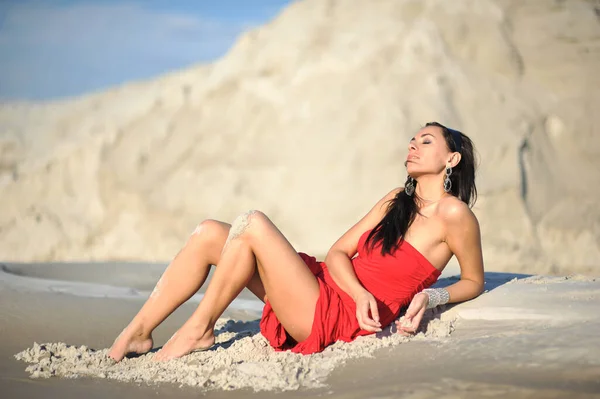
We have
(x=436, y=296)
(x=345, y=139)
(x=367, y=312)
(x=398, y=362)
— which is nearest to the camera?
(x=398, y=362)

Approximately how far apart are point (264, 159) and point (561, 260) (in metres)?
4.13

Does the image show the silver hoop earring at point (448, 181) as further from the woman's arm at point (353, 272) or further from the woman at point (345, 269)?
the woman's arm at point (353, 272)

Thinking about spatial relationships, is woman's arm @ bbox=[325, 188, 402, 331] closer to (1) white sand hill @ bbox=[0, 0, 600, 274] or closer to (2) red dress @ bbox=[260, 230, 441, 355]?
(2) red dress @ bbox=[260, 230, 441, 355]

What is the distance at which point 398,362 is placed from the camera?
9.89 feet

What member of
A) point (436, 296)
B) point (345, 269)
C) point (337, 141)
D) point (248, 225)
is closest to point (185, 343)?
point (248, 225)

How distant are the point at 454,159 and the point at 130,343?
192 cm

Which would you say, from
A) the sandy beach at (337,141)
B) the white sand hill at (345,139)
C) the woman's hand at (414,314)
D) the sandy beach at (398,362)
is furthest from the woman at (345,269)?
the white sand hill at (345,139)

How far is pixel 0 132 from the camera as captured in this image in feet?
49.9

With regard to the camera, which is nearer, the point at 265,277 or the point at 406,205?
the point at 265,277

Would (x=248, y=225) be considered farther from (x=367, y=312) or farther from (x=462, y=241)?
(x=462, y=241)

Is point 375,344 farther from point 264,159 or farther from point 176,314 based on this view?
point 264,159

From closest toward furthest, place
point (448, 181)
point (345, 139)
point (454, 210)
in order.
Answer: point (454, 210), point (448, 181), point (345, 139)

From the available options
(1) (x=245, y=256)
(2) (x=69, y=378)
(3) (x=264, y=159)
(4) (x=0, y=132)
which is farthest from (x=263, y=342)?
(4) (x=0, y=132)

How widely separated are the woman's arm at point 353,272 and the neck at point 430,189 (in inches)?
6.5
